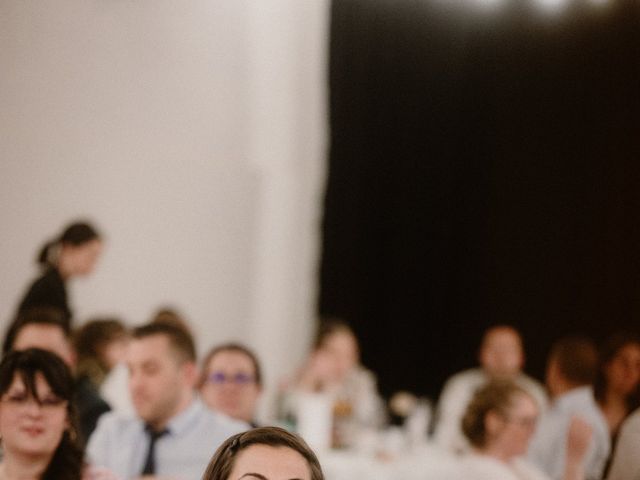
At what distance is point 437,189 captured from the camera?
6.13 metres

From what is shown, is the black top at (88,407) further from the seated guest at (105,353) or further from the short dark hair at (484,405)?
the short dark hair at (484,405)

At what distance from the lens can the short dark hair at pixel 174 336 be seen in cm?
326

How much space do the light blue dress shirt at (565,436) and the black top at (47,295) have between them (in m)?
2.22

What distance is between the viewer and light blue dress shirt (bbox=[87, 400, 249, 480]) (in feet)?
10.4

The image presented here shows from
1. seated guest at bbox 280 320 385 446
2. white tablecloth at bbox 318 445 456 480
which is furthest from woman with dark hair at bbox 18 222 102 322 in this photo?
white tablecloth at bbox 318 445 456 480

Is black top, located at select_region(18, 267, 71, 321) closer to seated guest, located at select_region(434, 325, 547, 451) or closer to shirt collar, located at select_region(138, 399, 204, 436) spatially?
shirt collar, located at select_region(138, 399, 204, 436)

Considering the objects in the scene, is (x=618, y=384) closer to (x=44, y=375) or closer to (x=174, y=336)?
(x=174, y=336)

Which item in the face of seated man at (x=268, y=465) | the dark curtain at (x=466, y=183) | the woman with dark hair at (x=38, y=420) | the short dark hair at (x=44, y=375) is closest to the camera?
the face of seated man at (x=268, y=465)

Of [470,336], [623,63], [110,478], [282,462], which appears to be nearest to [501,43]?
[623,63]

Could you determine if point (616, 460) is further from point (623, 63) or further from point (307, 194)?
point (307, 194)

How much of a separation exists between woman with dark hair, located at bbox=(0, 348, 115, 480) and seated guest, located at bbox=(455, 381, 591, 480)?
4.65 feet

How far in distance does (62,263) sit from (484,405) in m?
2.16

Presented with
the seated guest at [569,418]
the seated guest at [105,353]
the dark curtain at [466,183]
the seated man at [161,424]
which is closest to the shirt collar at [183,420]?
the seated man at [161,424]

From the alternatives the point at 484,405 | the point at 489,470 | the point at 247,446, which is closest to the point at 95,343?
the point at 484,405
